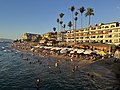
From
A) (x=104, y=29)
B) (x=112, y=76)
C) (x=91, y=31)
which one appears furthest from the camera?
(x=91, y=31)

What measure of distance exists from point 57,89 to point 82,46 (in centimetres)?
4583

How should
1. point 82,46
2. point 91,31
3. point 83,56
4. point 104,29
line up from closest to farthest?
point 83,56 → point 82,46 → point 104,29 → point 91,31

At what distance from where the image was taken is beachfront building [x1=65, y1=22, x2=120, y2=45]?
270 feet

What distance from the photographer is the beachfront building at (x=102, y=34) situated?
82.2m

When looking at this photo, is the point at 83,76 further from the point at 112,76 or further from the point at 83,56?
the point at 83,56

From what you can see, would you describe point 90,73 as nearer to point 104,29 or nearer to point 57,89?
point 57,89

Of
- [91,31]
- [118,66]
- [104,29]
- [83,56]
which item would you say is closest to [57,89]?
[118,66]

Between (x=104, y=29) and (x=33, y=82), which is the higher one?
(x=104, y=29)

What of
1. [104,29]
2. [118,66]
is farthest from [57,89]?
[104,29]

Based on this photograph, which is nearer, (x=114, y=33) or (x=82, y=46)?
(x=82, y=46)

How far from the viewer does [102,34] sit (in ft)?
293

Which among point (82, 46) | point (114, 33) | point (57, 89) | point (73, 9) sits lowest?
point (57, 89)

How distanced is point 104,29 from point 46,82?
6352 centimetres

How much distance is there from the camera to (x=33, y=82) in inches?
1403
